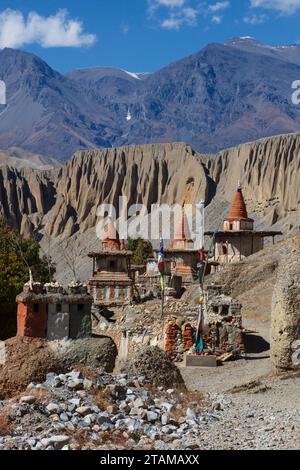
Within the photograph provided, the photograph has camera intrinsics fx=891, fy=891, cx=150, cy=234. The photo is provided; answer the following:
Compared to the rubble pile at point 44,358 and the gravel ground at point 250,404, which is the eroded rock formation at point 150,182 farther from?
the rubble pile at point 44,358

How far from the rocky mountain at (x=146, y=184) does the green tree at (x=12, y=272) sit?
2634 inches

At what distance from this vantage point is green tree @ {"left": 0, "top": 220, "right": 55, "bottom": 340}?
110 ft

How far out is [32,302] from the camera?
903 inches

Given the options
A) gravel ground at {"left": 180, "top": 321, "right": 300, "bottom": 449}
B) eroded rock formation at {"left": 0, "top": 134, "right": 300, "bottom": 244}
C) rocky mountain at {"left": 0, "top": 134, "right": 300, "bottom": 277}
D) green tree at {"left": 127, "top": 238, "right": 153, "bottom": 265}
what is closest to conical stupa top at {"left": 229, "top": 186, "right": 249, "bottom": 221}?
green tree at {"left": 127, "top": 238, "right": 153, "bottom": 265}

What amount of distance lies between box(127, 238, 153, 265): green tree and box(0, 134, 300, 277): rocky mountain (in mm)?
30265

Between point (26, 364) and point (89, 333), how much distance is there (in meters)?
3.50

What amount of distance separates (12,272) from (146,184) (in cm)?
11831

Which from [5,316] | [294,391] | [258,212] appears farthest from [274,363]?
[258,212]

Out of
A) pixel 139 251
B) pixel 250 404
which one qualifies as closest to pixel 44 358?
pixel 250 404

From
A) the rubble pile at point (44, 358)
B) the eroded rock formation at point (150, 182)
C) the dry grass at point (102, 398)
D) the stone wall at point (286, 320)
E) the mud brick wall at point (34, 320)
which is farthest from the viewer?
the eroded rock formation at point (150, 182)

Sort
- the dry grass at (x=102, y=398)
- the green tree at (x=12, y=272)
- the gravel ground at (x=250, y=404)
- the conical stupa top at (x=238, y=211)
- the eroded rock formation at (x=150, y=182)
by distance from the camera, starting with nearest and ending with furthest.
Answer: the gravel ground at (x=250, y=404) → the dry grass at (x=102, y=398) → the green tree at (x=12, y=272) → the conical stupa top at (x=238, y=211) → the eroded rock formation at (x=150, y=182)

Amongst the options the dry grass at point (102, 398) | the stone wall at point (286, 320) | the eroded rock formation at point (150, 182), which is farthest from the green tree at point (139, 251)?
the dry grass at point (102, 398)

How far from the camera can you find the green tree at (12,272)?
110ft
